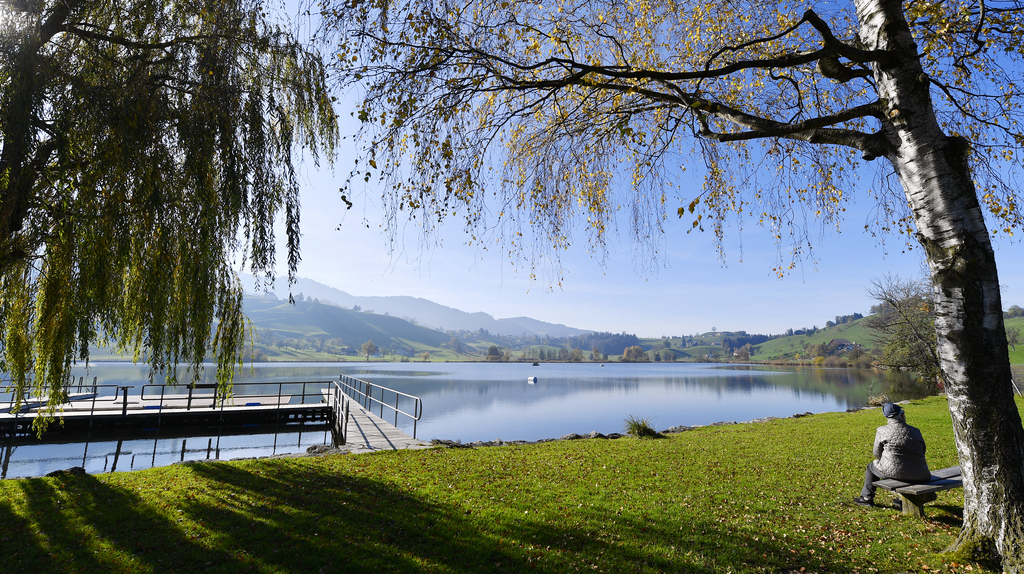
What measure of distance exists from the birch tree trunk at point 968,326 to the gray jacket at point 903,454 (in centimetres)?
137

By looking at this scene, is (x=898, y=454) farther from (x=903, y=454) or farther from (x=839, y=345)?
(x=839, y=345)

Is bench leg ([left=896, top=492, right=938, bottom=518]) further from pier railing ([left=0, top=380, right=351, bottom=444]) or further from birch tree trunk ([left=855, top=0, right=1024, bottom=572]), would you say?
pier railing ([left=0, top=380, right=351, bottom=444])

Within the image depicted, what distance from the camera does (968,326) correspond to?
346 cm

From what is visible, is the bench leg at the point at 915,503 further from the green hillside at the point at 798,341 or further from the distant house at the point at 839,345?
the green hillside at the point at 798,341

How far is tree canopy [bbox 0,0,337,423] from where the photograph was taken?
4.32 m

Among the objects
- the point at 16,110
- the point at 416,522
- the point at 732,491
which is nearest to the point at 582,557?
the point at 416,522

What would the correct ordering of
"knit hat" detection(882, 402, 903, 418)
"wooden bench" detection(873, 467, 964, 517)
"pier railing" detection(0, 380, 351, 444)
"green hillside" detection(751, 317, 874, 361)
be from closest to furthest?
"wooden bench" detection(873, 467, 964, 517) < "knit hat" detection(882, 402, 903, 418) < "pier railing" detection(0, 380, 351, 444) < "green hillside" detection(751, 317, 874, 361)

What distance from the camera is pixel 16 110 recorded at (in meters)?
3.97

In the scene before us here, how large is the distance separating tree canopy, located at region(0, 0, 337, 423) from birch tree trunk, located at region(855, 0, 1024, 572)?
257 inches

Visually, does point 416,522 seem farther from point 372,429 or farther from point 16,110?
point 372,429

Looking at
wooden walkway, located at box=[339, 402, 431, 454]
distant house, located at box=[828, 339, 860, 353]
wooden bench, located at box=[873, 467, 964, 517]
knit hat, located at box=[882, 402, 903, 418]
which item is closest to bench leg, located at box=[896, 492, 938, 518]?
wooden bench, located at box=[873, 467, 964, 517]

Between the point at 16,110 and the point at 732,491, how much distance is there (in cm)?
915

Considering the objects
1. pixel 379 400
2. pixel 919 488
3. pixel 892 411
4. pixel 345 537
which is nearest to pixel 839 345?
pixel 379 400

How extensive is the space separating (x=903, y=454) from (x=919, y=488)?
44 centimetres
